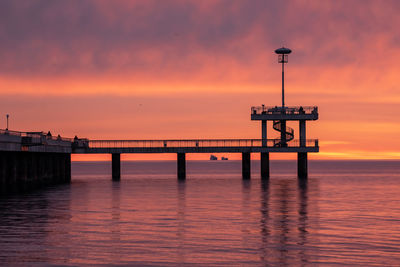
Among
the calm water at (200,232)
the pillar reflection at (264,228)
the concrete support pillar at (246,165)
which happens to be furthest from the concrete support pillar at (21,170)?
the concrete support pillar at (246,165)

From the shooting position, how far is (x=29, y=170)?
265 feet

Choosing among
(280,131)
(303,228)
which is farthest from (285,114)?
(303,228)

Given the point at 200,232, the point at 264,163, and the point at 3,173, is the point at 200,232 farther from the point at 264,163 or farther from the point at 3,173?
the point at 264,163

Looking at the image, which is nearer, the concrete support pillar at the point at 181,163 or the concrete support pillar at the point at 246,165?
the concrete support pillar at the point at 246,165

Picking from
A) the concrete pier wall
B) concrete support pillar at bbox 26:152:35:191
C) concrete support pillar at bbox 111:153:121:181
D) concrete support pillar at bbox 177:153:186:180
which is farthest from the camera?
concrete support pillar at bbox 111:153:121:181

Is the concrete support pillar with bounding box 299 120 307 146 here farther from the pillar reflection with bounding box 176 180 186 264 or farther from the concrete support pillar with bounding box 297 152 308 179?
the pillar reflection with bounding box 176 180 186 264

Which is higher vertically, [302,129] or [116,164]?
[302,129]

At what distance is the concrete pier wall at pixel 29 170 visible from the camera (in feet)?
229

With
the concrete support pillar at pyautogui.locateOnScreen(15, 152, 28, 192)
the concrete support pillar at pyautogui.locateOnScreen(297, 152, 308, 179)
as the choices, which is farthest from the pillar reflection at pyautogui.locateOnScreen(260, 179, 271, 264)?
the concrete support pillar at pyautogui.locateOnScreen(297, 152, 308, 179)

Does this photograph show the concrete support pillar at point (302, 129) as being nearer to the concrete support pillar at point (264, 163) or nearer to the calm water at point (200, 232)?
the concrete support pillar at point (264, 163)

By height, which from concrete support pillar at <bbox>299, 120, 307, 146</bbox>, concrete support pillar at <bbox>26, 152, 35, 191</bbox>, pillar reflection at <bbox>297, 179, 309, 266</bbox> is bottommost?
pillar reflection at <bbox>297, 179, 309, 266</bbox>

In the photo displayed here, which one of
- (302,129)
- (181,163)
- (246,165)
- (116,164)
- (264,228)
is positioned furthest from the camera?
(116,164)

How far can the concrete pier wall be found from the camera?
69938mm

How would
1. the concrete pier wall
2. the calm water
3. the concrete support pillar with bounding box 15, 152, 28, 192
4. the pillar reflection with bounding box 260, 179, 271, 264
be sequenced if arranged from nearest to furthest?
the calm water, the pillar reflection with bounding box 260, 179, 271, 264, the concrete pier wall, the concrete support pillar with bounding box 15, 152, 28, 192
